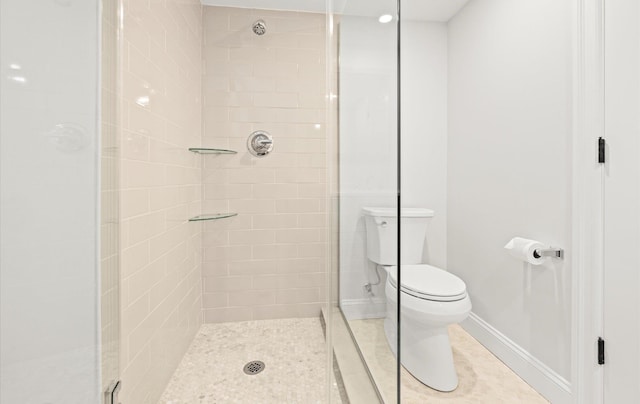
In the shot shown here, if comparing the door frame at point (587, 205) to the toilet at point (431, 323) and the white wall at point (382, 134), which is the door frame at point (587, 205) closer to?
the toilet at point (431, 323)

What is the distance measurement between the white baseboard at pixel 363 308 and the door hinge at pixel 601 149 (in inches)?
40.4

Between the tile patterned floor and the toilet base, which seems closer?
the tile patterned floor

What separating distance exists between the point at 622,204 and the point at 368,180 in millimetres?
926

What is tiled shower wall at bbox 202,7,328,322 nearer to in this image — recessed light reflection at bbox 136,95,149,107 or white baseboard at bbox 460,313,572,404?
recessed light reflection at bbox 136,95,149,107

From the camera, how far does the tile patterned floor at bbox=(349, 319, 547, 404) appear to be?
2.87ft

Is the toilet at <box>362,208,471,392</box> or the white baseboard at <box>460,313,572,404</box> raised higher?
the toilet at <box>362,208,471,392</box>

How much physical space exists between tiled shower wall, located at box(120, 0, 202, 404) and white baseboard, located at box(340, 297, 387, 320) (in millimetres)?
817

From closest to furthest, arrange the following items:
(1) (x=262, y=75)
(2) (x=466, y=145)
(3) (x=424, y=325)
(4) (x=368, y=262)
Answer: (4) (x=368, y=262), (3) (x=424, y=325), (1) (x=262, y=75), (2) (x=466, y=145)

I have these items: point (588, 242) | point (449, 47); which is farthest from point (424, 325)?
point (449, 47)

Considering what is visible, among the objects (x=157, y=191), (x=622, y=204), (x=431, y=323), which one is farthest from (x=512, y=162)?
(x=157, y=191)

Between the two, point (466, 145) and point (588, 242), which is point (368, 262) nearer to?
point (588, 242)

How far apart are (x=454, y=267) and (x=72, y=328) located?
2.23m

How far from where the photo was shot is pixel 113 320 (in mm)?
603

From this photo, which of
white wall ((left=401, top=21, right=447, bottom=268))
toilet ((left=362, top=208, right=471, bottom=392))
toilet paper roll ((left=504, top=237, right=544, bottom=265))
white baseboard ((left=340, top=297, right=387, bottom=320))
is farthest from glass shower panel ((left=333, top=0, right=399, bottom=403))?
white wall ((left=401, top=21, right=447, bottom=268))
